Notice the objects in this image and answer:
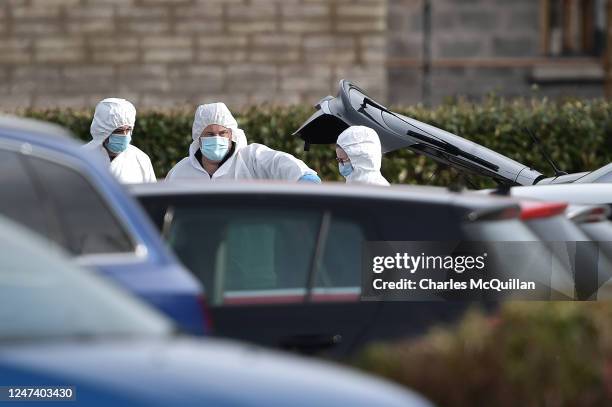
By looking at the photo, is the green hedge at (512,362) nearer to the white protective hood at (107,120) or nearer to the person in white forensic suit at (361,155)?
the person in white forensic suit at (361,155)

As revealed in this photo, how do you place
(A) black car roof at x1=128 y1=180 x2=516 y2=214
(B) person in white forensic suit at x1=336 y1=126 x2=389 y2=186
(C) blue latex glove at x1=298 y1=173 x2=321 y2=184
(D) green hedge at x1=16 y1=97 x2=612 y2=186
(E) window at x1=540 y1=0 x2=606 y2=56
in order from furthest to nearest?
(E) window at x1=540 y1=0 x2=606 y2=56
(D) green hedge at x1=16 y1=97 x2=612 y2=186
(B) person in white forensic suit at x1=336 y1=126 x2=389 y2=186
(C) blue latex glove at x1=298 y1=173 x2=321 y2=184
(A) black car roof at x1=128 y1=180 x2=516 y2=214

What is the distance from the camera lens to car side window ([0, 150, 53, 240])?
6055mm

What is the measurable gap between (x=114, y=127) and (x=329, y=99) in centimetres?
140

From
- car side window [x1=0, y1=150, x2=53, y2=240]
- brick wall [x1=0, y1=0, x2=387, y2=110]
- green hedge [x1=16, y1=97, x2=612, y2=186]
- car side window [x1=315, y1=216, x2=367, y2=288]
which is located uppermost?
brick wall [x1=0, y1=0, x2=387, y2=110]

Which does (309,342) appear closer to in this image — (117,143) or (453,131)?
(117,143)

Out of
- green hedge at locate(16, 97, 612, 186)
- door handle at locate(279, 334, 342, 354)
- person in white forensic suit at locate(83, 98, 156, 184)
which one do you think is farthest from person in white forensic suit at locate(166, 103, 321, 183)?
green hedge at locate(16, 97, 612, 186)

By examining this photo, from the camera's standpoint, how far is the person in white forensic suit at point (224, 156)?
9.56 m

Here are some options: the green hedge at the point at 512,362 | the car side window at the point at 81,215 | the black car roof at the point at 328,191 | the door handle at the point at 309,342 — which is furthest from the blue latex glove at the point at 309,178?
the green hedge at the point at 512,362

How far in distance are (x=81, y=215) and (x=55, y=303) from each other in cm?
151

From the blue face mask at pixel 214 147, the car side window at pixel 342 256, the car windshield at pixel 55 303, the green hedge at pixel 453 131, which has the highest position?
the green hedge at pixel 453 131

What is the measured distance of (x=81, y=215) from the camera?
6.02 m

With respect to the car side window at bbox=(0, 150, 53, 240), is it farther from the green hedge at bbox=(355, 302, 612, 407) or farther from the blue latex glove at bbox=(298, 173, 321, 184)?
the blue latex glove at bbox=(298, 173, 321, 184)

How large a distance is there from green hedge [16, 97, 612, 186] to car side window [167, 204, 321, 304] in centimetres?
948

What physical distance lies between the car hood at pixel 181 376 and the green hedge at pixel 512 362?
3.72 feet
